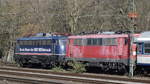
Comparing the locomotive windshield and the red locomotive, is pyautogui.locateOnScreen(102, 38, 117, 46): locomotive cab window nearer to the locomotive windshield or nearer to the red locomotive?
the red locomotive

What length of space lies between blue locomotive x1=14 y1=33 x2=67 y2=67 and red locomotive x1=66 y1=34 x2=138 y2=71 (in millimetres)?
1393

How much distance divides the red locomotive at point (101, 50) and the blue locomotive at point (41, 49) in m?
1.39

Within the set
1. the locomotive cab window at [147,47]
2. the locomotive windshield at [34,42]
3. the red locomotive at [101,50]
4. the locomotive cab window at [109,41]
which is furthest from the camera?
the locomotive windshield at [34,42]

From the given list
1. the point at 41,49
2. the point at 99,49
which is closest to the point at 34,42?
the point at 41,49

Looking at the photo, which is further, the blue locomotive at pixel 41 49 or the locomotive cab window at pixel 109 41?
the blue locomotive at pixel 41 49

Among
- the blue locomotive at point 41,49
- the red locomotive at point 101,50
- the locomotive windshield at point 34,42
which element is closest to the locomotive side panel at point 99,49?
the red locomotive at point 101,50

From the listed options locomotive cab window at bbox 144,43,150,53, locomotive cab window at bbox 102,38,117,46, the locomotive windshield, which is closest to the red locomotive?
locomotive cab window at bbox 102,38,117,46

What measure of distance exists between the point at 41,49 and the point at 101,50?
8010 mm

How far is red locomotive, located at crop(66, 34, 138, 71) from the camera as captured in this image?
80.3 ft

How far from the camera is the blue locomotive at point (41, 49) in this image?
29.8 meters

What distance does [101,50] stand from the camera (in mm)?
25953

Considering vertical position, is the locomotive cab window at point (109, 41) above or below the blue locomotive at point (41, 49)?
above

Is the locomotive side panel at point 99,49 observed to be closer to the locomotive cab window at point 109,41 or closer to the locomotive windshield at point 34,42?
the locomotive cab window at point 109,41

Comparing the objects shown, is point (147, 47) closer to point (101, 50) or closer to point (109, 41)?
point (109, 41)
